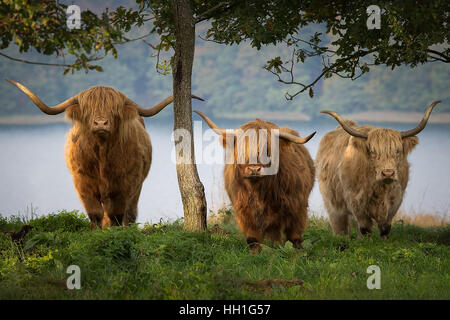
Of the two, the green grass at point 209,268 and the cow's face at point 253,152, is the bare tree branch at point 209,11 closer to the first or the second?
the cow's face at point 253,152

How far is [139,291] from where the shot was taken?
13.4 feet

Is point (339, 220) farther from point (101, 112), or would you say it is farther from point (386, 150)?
point (101, 112)

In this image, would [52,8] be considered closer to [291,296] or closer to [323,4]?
[291,296]

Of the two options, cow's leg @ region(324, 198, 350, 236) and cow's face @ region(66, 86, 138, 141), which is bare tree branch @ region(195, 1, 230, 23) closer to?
cow's face @ region(66, 86, 138, 141)

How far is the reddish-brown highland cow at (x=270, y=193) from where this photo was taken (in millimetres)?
5926

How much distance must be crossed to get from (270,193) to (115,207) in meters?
2.30

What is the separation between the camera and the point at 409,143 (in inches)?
288

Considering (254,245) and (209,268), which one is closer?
(209,268)

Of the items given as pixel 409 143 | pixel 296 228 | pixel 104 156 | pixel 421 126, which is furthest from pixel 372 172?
pixel 104 156

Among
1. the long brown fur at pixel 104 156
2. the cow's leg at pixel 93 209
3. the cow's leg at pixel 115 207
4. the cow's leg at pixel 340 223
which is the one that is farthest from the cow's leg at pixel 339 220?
the cow's leg at pixel 93 209

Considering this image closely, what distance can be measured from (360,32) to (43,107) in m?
3.99

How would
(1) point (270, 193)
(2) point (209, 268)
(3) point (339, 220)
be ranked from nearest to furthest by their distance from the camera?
1. (2) point (209, 268)
2. (1) point (270, 193)
3. (3) point (339, 220)

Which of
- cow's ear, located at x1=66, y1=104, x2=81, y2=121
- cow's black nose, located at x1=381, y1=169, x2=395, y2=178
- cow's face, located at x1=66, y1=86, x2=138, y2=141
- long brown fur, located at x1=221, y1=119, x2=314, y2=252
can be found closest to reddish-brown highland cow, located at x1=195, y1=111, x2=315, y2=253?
long brown fur, located at x1=221, y1=119, x2=314, y2=252

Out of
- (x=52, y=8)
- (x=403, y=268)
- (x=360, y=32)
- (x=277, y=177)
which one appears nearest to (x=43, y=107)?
(x=52, y=8)
